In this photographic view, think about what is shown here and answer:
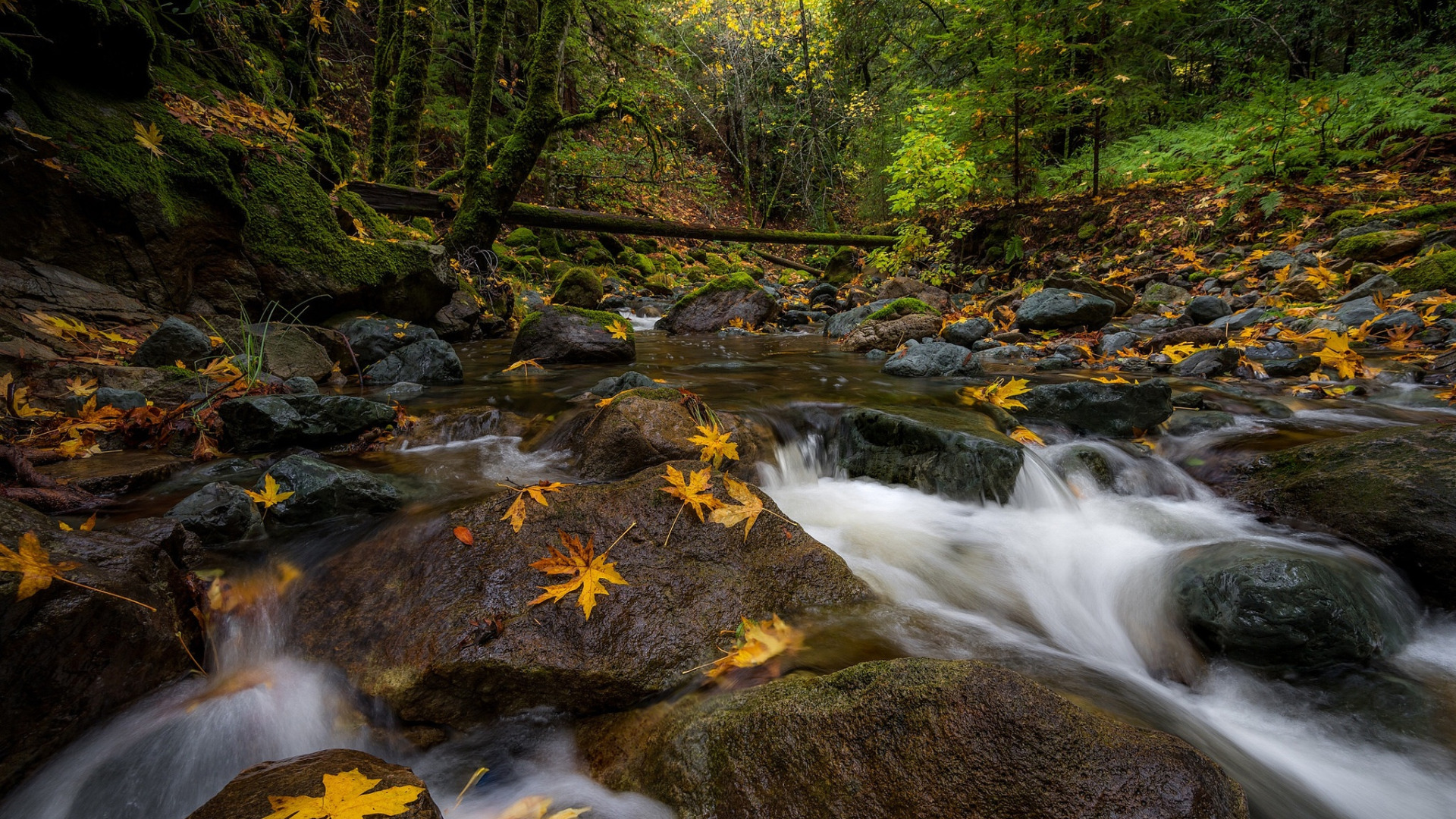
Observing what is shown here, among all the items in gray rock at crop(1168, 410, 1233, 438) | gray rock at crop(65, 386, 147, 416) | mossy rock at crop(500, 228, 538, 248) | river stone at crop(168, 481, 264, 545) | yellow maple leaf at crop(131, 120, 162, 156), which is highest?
mossy rock at crop(500, 228, 538, 248)

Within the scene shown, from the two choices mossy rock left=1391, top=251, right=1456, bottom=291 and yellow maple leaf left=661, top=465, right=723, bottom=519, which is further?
mossy rock left=1391, top=251, right=1456, bottom=291

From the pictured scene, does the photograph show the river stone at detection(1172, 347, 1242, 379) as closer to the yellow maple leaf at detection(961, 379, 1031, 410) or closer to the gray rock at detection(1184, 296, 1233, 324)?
the gray rock at detection(1184, 296, 1233, 324)

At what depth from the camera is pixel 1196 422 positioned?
3.69 m

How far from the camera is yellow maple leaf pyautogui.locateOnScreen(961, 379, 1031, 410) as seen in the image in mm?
4238

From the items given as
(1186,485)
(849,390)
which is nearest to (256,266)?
(849,390)

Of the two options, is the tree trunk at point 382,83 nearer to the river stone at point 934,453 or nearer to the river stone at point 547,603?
the river stone at point 934,453

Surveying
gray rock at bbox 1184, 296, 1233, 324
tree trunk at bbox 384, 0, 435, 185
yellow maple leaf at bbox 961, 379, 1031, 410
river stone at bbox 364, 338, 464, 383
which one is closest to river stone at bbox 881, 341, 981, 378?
yellow maple leaf at bbox 961, 379, 1031, 410

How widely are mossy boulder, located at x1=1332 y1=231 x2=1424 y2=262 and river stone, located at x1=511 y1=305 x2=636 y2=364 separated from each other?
8456 millimetres

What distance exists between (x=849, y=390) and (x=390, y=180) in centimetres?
939

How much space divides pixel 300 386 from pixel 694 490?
10.6 ft

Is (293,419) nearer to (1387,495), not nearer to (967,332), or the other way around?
(1387,495)

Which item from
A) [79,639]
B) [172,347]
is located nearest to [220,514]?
[79,639]

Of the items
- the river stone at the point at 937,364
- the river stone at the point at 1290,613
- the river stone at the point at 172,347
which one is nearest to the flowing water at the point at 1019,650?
the river stone at the point at 1290,613

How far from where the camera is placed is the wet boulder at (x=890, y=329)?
24.8 ft
